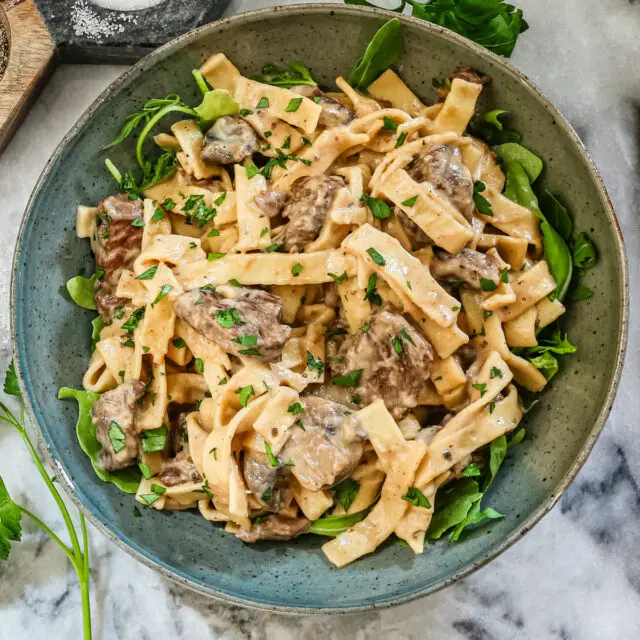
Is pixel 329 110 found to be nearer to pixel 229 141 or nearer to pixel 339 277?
pixel 229 141

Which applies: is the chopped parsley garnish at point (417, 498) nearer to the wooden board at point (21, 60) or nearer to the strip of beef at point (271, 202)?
the strip of beef at point (271, 202)

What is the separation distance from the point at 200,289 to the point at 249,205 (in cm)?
42

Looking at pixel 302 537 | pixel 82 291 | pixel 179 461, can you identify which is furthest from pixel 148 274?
pixel 302 537

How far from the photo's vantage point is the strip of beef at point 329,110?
341 cm

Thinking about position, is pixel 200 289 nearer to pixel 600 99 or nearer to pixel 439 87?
pixel 439 87

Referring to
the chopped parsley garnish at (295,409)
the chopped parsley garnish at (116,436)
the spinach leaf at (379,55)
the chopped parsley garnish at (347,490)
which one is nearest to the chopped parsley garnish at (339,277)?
the chopped parsley garnish at (295,409)

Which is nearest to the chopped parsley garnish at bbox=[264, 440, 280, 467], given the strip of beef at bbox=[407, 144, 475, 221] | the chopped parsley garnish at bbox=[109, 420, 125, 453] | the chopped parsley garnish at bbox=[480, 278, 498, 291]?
the chopped parsley garnish at bbox=[109, 420, 125, 453]

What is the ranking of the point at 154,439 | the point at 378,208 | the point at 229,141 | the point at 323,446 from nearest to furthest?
1. the point at 323,446
2. the point at 378,208
3. the point at 154,439
4. the point at 229,141

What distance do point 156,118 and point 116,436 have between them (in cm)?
135

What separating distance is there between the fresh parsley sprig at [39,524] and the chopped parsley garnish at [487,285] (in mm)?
2181

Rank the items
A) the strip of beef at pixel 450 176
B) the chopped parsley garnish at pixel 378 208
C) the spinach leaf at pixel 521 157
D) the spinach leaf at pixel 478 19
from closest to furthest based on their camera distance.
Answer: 1. the strip of beef at pixel 450 176
2. the chopped parsley garnish at pixel 378 208
3. the spinach leaf at pixel 521 157
4. the spinach leaf at pixel 478 19

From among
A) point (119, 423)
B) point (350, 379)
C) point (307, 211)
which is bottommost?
point (119, 423)

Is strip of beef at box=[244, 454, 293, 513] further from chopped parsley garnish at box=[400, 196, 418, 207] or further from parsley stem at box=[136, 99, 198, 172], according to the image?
parsley stem at box=[136, 99, 198, 172]

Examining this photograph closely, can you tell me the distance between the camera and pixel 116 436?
125 inches
